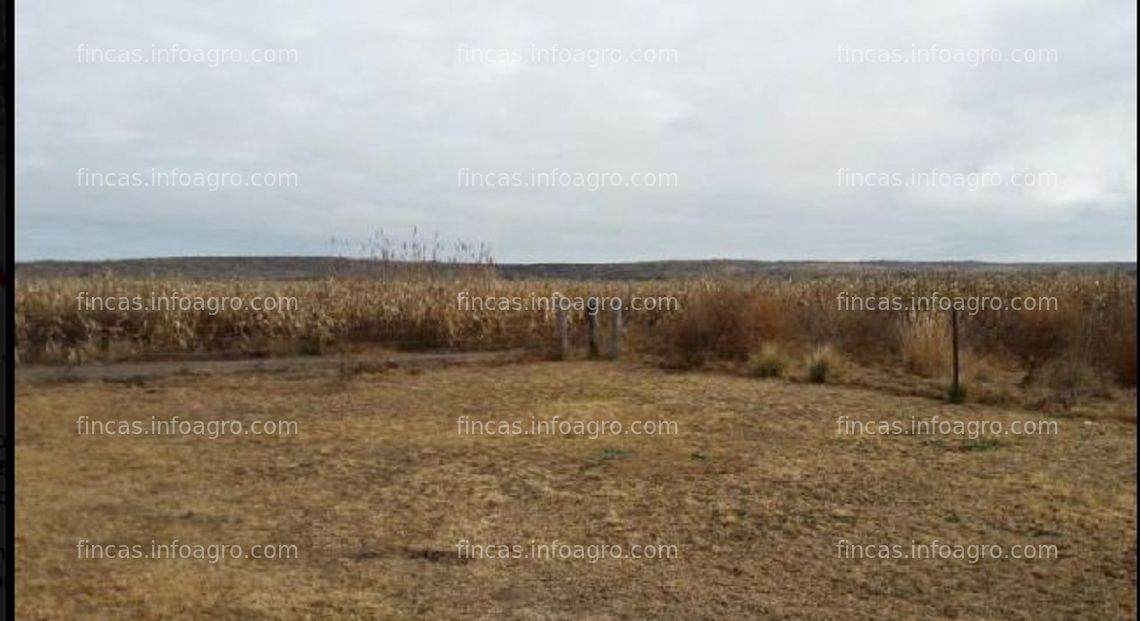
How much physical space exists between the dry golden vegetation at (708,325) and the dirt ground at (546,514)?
189 centimetres

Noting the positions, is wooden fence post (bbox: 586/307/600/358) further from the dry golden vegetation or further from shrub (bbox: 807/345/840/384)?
shrub (bbox: 807/345/840/384)

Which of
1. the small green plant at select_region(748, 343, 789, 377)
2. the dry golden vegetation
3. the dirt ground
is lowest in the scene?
the dirt ground

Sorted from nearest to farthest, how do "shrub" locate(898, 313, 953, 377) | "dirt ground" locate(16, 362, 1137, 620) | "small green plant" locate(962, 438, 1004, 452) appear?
"dirt ground" locate(16, 362, 1137, 620) → "small green plant" locate(962, 438, 1004, 452) → "shrub" locate(898, 313, 953, 377)

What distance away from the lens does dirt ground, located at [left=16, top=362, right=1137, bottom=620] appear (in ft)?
12.7

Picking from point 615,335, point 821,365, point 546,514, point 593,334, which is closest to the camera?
point 546,514

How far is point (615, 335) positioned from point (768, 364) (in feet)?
8.66

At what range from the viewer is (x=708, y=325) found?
14047 mm

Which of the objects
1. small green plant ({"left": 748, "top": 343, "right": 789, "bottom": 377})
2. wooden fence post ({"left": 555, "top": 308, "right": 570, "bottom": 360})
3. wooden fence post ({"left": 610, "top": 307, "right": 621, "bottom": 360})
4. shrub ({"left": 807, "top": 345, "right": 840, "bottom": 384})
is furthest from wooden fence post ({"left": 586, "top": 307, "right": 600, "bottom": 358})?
shrub ({"left": 807, "top": 345, "right": 840, "bottom": 384})

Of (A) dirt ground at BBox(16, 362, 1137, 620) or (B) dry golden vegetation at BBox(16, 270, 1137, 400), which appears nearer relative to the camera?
(A) dirt ground at BBox(16, 362, 1137, 620)

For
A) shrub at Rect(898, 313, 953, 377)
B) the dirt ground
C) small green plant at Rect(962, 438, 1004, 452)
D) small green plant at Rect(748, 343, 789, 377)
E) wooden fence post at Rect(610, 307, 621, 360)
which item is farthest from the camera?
wooden fence post at Rect(610, 307, 621, 360)

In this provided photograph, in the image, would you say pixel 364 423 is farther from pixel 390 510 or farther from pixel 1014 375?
pixel 1014 375

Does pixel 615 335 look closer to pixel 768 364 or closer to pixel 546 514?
pixel 768 364

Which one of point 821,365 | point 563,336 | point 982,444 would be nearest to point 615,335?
point 563,336

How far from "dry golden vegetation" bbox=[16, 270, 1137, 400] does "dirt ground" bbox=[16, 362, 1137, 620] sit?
6.21ft
